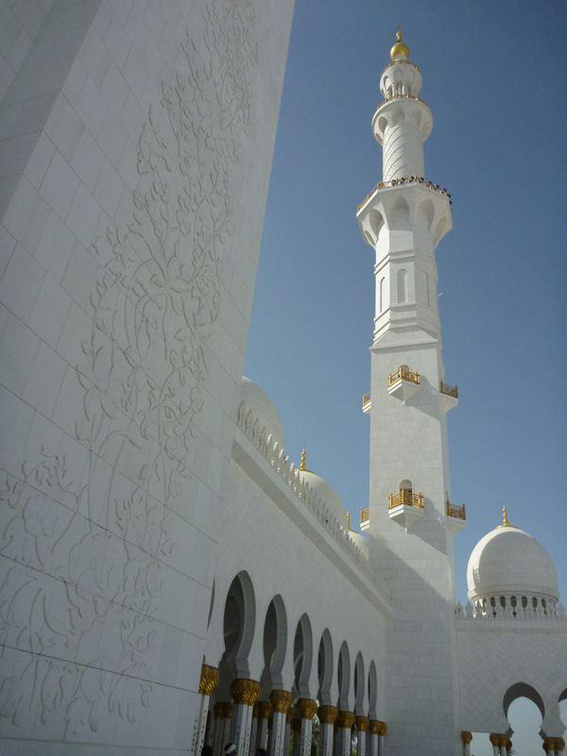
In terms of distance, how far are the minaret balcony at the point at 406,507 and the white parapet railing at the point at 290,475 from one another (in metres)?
2.49

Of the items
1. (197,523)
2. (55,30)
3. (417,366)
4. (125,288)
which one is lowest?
(197,523)

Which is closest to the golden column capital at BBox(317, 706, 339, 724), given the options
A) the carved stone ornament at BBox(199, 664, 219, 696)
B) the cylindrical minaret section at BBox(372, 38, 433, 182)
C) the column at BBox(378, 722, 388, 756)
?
the column at BBox(378, 722, 388, 756)

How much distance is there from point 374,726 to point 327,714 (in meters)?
2.81

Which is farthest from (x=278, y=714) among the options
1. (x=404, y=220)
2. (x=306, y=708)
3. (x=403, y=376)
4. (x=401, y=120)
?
(x=401, y=120)

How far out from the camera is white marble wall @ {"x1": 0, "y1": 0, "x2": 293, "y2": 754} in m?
3.23

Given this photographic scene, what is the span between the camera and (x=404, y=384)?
16.1 metres

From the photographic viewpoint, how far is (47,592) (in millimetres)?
3291

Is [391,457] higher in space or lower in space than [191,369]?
higher

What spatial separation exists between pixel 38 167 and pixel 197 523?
8.95 feet

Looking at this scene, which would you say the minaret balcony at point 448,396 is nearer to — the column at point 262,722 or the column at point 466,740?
the column at point 466,740

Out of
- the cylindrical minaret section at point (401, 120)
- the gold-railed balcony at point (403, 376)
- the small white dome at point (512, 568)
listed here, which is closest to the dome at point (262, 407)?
the gold-railed balcony at point (403, 376)

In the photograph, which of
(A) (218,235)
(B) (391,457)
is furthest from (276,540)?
(B) (391,457)

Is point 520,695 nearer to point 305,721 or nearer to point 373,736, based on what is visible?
point 373,736

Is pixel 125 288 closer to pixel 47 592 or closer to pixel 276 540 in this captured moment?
pixel 47 592
